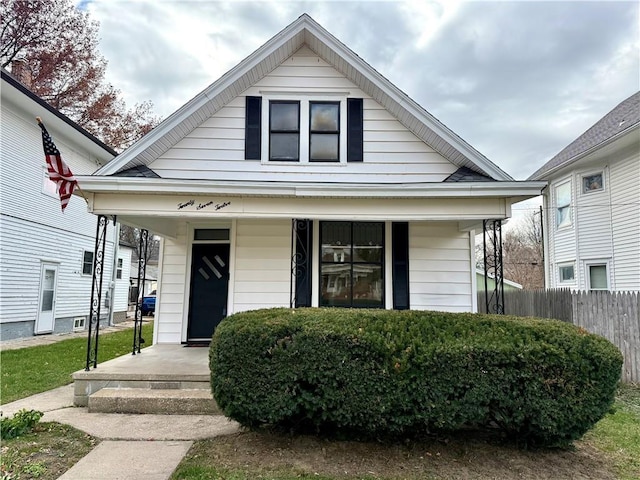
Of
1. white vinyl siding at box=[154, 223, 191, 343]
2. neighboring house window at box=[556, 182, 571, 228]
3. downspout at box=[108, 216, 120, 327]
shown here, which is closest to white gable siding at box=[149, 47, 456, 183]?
white vinyl siding at box=[154, 223, 191, 343]

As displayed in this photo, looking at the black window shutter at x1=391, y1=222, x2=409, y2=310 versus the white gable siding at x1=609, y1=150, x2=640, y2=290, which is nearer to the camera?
the black window shutter at x1=391, y1=222, x2=409, y2=310

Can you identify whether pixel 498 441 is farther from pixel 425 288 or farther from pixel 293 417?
pixel 425 288

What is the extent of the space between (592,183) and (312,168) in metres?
10.9

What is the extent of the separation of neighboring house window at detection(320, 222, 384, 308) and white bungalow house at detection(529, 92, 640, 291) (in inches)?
323

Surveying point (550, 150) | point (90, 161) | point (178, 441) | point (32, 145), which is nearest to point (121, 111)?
point (90, 161)

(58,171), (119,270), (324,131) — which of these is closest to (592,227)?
(324,131)

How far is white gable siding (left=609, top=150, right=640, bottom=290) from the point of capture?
11.1 meters

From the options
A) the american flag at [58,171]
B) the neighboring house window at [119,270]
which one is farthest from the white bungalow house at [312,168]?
the neighboring house window at [119,270]

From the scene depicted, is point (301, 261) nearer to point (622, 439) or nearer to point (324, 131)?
point (324, 131)

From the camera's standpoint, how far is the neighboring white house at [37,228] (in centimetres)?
1091

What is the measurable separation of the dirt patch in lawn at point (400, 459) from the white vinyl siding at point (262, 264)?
3.32 m

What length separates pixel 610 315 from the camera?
7242 mm

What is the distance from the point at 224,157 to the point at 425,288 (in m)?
4.51

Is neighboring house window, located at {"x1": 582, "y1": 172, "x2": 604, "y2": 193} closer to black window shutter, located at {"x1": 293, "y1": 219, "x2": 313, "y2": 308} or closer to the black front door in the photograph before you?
black window shutter, located at {"x1": 293, "y1": 219, "x2": 313, "y2": 308}
